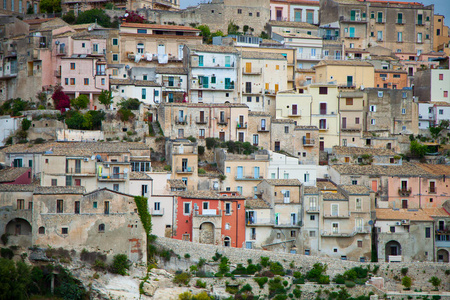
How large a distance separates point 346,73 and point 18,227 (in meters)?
32.1

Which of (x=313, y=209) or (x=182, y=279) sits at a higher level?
(x=313, y=209)

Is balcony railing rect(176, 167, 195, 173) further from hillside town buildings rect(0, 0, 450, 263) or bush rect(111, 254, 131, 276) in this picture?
bush rect(111, 254, 131, 276)

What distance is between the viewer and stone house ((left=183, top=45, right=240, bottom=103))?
68938 mm

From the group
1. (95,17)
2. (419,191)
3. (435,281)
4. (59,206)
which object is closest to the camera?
(59,206)

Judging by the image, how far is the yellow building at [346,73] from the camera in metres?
71.3

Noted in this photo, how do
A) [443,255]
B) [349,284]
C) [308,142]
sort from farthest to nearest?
[308,142] → [443,255] → [349,284]

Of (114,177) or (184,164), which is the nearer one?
(114,177)

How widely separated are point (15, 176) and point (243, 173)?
51.5ft

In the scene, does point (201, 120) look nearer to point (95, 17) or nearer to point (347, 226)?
point (347, 226)

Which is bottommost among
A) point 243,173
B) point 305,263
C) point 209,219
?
point 305,263

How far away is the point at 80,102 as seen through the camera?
6550 centimetres

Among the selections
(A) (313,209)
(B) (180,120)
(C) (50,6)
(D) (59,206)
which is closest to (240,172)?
(A) (313,209)

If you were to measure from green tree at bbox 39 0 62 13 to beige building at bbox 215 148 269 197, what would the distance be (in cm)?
3238

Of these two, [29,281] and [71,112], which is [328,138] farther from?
[29,281]
